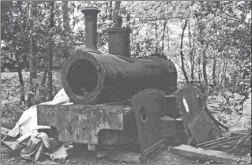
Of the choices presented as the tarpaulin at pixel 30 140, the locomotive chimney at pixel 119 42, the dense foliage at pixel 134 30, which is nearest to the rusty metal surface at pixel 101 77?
the locomotive chimney at pixel 119 42

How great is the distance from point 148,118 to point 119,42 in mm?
1812

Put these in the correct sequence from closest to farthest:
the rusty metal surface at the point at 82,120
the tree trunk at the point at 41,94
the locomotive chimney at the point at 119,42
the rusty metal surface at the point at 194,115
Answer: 1. the rusty metal surface at the point at 82,120
2. the rusty metal surface at the point at 194,115
3. the locomotive chimney at the point at 119,42
4. the tree trunk at the point at 41,94

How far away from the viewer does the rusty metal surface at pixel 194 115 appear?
594cm

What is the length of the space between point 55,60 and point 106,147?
209 inches

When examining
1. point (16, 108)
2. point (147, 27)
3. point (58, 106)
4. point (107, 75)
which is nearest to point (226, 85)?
point (107, 75)

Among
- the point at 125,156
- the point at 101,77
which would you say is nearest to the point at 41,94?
the point at 101,77

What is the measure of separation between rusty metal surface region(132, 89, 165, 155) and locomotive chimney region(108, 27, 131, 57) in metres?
1.11

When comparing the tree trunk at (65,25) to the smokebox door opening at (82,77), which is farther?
the tree trunk at (65,25)

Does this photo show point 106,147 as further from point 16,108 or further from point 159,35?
point 159,35

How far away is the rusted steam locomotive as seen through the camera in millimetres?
5090

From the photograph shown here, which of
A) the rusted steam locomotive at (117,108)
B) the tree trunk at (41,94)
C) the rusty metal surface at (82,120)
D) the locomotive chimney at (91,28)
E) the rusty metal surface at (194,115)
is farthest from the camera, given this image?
the tree trunk at (41,94)

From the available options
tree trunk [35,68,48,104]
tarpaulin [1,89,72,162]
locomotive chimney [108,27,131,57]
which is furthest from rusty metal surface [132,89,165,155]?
tree trunk [35,68,48,104]

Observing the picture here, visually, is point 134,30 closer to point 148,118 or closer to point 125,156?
point 148,118

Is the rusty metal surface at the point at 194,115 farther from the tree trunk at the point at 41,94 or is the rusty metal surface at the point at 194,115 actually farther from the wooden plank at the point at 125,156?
the tree trunk at the point at 41,94
